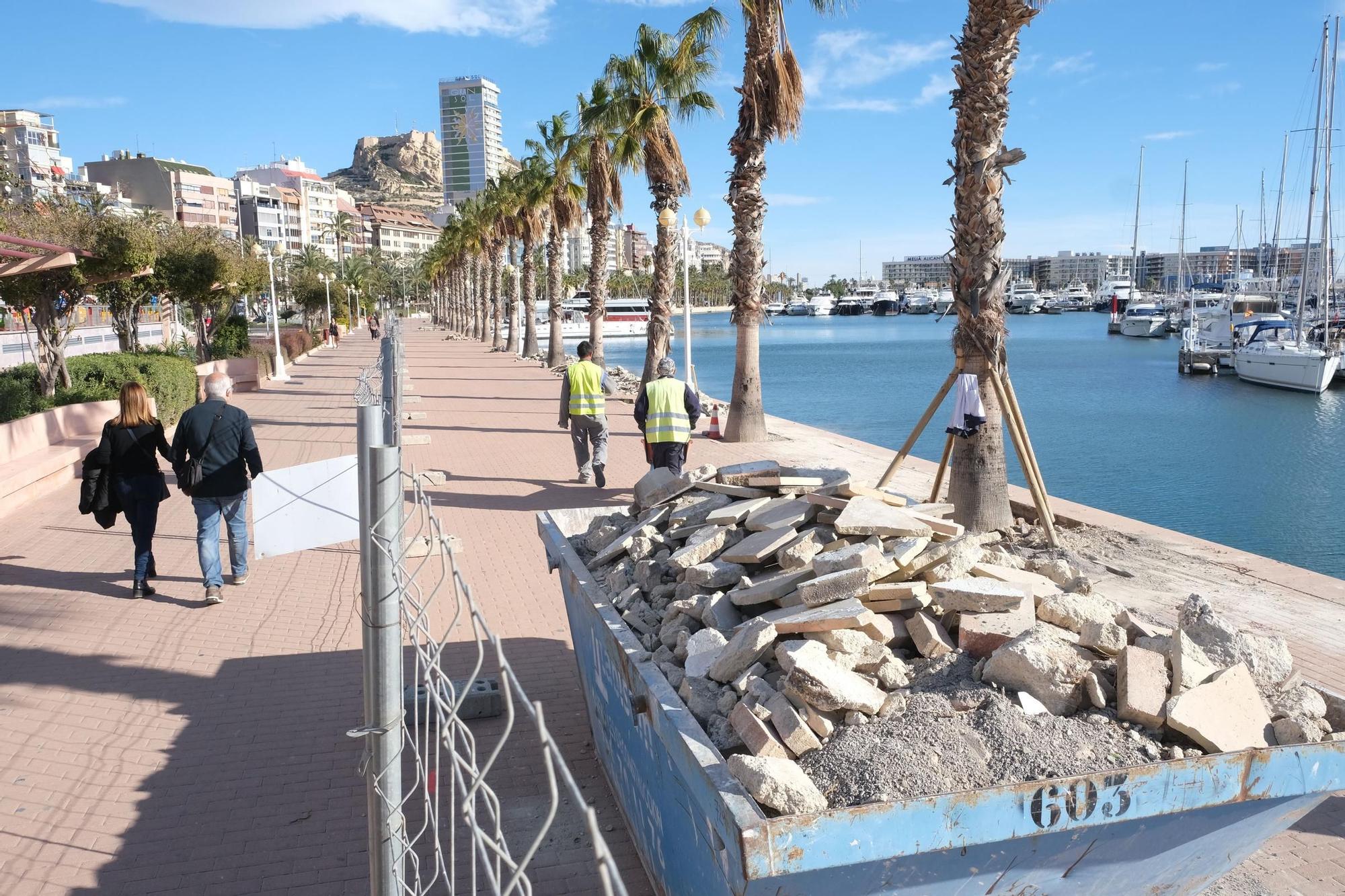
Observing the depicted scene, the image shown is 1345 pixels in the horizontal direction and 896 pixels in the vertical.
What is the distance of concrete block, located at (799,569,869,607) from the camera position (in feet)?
12.9

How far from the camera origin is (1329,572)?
13.0 metres

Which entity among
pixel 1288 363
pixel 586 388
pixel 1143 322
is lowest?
pixel 1288 363

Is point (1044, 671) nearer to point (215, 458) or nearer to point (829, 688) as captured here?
point (829, 688)

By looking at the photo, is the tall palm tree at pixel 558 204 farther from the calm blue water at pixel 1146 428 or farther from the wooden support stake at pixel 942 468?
the wooden support stake at pixel 942 468

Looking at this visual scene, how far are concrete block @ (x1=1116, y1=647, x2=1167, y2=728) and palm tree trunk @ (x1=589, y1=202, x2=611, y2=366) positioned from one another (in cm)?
2672

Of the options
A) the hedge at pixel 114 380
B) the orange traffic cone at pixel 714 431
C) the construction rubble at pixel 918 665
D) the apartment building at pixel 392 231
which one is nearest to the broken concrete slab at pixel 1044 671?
the construction rubble at pixel 918 665

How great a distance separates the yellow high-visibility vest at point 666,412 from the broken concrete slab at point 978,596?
6294mm

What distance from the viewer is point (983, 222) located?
9.48 m

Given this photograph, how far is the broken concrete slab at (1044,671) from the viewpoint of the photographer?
11.1 feet

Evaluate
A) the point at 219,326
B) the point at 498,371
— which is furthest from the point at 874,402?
the point at 219,326

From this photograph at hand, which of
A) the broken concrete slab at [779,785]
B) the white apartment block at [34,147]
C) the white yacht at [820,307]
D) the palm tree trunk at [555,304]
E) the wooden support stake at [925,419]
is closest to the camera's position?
the broken concrete slab at [779,785]

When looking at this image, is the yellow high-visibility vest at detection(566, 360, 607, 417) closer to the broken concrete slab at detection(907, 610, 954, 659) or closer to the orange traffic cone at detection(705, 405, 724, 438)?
the orange traffic cone at detection(705, 405, 724, 438)

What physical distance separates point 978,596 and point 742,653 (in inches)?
38.1

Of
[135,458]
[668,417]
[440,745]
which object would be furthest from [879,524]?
[135,458]
